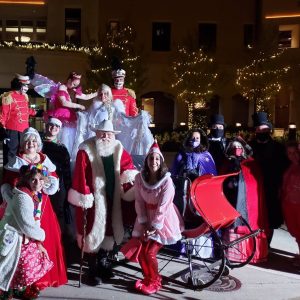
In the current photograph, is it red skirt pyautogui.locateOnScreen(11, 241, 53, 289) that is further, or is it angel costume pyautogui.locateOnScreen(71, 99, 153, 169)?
angel costume pyautogui.locateOnScreen(71, 99, 153, 169)

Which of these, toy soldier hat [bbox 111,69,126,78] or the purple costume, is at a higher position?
toy soldier hat [bbox 111,69,126,78]

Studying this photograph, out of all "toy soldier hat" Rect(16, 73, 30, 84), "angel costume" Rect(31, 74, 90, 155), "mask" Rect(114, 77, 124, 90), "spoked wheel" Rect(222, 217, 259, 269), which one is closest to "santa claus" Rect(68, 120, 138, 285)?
"spoked wheel" Rect(222, 217, 259, 269)

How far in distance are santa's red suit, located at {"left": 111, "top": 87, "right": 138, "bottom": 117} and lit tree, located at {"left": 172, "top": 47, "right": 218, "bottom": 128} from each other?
45.5 feet

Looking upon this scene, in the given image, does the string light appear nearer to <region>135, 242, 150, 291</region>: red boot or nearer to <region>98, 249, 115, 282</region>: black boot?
<region>98, 249, 115, 282</region>: black boot

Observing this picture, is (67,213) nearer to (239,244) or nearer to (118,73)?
(239,244)

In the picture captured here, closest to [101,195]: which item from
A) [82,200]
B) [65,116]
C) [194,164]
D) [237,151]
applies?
[82,200]

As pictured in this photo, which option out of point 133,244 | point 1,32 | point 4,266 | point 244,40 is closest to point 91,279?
point 133,244

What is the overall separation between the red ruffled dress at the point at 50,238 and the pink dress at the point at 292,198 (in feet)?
9.62

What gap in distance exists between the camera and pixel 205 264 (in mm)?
5551

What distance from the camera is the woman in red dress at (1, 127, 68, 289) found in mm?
5023

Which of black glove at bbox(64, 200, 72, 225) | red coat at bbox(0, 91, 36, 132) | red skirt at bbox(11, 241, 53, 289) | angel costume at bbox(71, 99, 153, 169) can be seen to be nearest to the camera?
red skirt at bbox(11, 241, 53, 289)

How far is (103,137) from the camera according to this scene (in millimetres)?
5520

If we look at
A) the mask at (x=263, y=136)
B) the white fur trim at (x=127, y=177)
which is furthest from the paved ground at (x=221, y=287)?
the mask at (x=263, y=136)

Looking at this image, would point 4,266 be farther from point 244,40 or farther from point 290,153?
point 244,40
